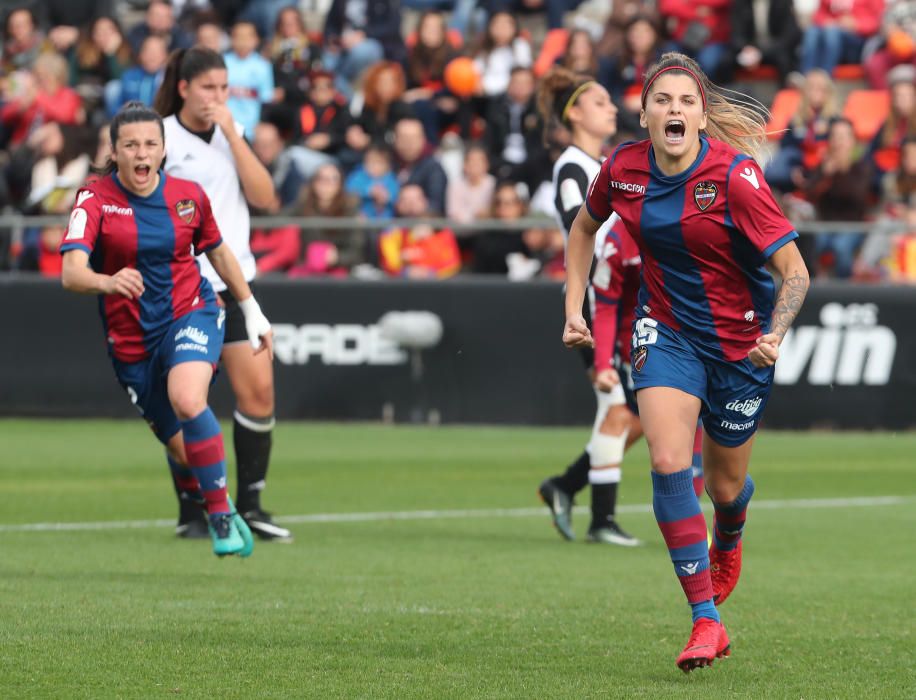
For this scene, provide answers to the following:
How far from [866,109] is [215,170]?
1231 cm

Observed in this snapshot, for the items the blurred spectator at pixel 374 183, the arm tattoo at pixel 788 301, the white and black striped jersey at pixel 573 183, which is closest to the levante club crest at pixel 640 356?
the arm tattoo at pixel 788 301

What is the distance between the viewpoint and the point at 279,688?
219 inches

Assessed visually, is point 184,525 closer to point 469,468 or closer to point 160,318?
point 160,318

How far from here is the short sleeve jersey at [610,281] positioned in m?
9.46

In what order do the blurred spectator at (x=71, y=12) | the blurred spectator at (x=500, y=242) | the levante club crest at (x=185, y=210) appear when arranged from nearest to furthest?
the levante club crest at (x=185, y=210), the blurred spectator at (x=500, y=242), the blurred spectator at (x=71, y=12)

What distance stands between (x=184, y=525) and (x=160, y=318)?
1.63 m

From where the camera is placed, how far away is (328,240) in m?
18.0

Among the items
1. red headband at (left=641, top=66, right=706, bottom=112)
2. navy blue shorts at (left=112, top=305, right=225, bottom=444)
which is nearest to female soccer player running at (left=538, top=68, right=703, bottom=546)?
navy blue shorts at (left=112, top=305, right=225, bottom=444)

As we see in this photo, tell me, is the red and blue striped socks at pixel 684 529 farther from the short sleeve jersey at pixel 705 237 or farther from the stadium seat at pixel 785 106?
the stadium seat at pixel 785 106

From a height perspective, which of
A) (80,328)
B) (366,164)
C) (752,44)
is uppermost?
(752,44)

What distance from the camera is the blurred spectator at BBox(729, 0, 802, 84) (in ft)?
67.9

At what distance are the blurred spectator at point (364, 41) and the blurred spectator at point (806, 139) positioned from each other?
527cm

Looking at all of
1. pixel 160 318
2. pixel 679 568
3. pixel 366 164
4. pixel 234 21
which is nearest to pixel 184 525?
pixel 160 318

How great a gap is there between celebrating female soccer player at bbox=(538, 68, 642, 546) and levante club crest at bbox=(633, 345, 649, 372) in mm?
3085
